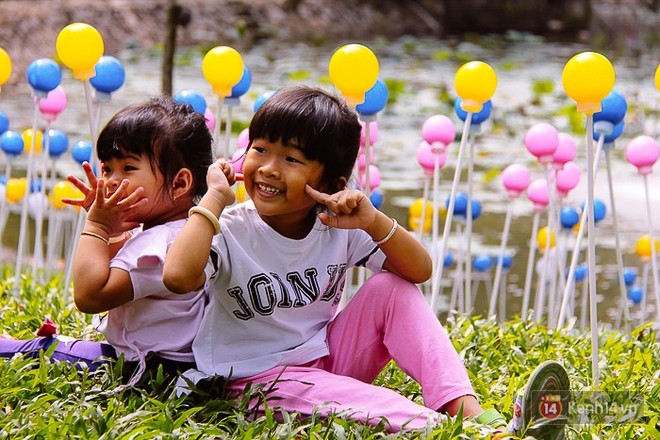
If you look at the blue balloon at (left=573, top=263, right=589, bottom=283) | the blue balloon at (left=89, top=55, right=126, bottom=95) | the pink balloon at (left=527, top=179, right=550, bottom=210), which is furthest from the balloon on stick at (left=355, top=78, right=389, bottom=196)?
the blue balloon at (left=573, top=263, right=589, bottom=283)

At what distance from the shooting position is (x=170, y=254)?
2.11 metres

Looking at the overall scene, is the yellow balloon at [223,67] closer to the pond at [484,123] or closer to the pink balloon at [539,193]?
the pond at [484,123]

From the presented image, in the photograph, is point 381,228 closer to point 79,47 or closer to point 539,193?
point 79,47

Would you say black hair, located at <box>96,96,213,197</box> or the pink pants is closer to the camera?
the pink pants

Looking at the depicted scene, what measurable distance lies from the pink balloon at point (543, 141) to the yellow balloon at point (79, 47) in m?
1.24

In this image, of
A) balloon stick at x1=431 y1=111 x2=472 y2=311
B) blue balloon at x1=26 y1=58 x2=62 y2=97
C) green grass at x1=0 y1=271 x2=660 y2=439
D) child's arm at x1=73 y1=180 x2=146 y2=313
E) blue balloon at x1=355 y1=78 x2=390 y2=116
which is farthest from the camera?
blue balloon at x1=26 y1=58 x2=62 y2=97

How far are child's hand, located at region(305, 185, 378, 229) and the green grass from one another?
0.38m

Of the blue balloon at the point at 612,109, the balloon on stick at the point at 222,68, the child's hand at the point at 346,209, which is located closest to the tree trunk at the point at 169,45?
the balloon on stick at the point at 222,68

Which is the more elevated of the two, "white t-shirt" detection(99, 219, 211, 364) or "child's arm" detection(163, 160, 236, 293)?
"child's arm" detection(163, 160, 236, 293)

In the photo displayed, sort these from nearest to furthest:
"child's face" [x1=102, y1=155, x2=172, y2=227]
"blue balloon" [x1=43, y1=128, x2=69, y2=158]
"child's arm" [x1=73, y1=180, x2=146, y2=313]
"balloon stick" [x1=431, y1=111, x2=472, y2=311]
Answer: "child's arm" [x1=73, y1=180, x2=146, y2=313] → "child's face" [x1=102, y1=155, x2=172, y2=227] → "balloon stick" [x1=431, y1=111, x2=472, y2=311] → "blue balloon" [x1=43, y1=128, x2=69, y2=158]

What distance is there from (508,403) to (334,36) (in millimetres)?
9420

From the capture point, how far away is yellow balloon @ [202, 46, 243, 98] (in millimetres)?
2986

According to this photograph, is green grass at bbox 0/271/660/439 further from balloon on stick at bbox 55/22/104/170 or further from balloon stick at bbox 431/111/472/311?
balloon on stick at bbox 55/22/104/170

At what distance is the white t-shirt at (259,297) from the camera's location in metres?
2.26
